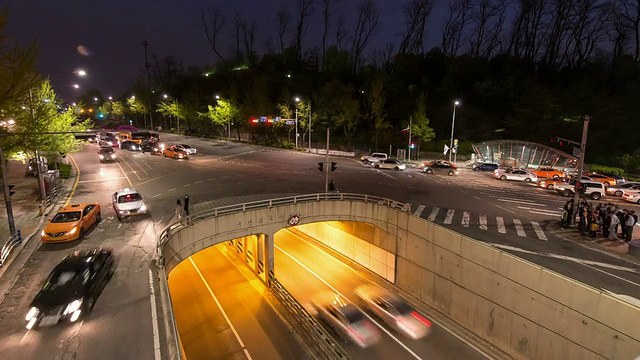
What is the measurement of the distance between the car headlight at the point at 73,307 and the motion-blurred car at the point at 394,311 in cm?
1593

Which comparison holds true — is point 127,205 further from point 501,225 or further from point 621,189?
point 621,189

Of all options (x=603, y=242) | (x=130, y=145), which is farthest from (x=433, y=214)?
(x=130, y=145)

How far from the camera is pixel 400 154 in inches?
2063

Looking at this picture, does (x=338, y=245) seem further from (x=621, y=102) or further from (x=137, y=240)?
(x=621, y=102)

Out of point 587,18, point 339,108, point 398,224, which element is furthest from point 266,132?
point 587,18

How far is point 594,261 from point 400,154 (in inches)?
1430

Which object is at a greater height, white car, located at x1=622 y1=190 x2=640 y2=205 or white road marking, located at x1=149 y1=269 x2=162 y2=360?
white car, located at x1=622 y1=190 x2=640 y2=205

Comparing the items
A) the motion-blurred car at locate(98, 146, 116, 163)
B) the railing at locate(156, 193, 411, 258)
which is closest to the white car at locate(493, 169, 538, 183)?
the railing at locate(156, 193, 411, 258)

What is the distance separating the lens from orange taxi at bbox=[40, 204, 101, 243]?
1698 cm

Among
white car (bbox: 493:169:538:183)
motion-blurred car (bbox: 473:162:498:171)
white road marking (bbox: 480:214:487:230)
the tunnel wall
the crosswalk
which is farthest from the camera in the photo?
motion-blurred car (bbox: 473:162:498:171)

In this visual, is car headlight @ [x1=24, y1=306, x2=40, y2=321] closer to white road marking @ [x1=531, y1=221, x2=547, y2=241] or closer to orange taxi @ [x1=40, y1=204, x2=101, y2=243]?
orange taxi @ [x1=40, y1=204, x2=101, y2=243]

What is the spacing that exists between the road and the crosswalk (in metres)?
0.07

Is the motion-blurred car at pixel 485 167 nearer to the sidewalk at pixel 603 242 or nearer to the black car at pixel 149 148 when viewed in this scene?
the sidewalk at pixel 603 242

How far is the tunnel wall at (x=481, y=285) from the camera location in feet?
44.8
